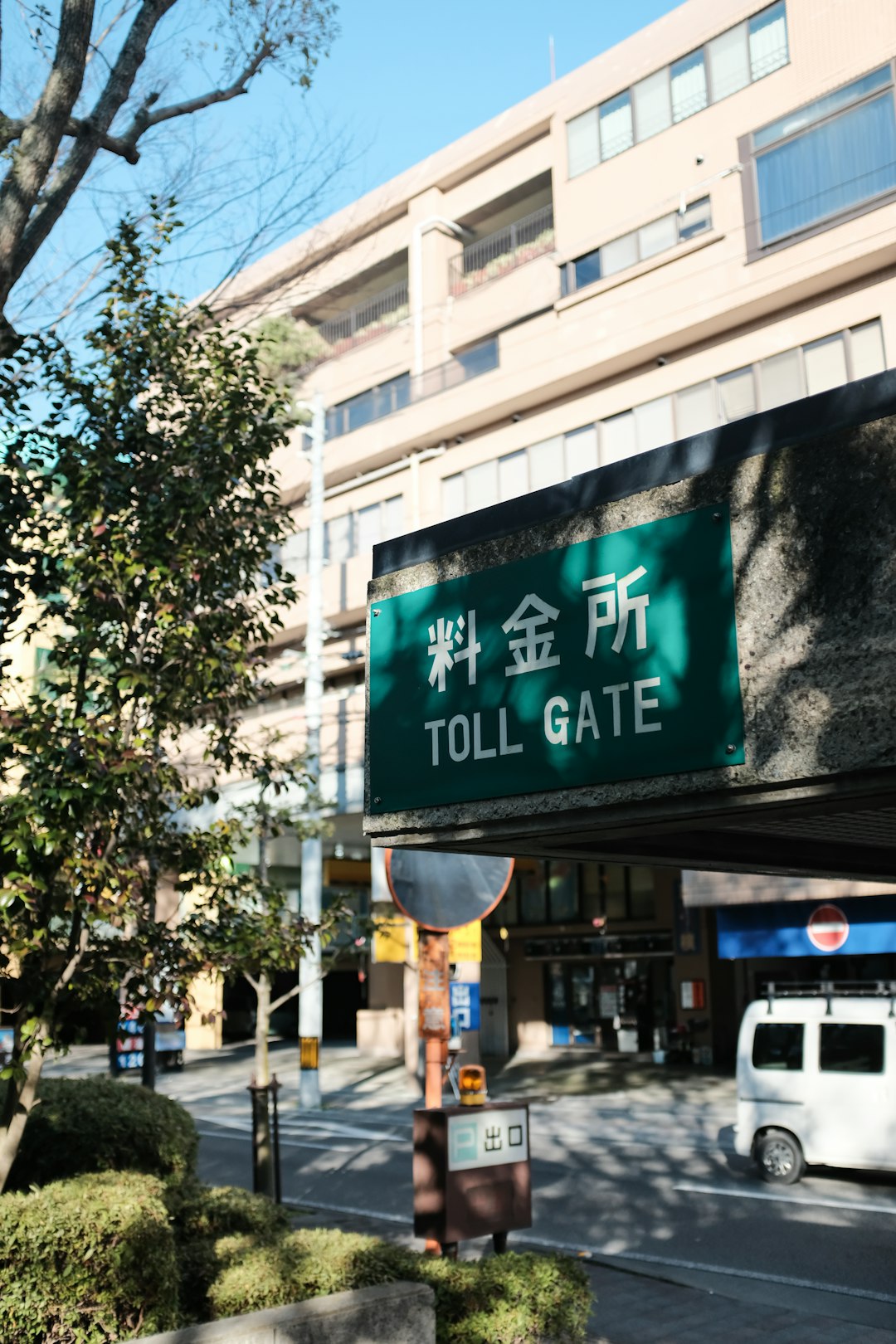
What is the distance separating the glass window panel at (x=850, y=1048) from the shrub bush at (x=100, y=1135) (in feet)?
24.8

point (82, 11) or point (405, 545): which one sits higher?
point (82, 11)

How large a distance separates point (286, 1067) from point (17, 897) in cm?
2586

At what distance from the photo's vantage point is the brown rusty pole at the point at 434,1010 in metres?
8.94

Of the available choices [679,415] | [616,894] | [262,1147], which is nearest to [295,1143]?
[262,1147]

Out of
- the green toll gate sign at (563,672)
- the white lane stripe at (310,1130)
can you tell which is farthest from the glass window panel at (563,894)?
the green toll gate sign at (563,672)

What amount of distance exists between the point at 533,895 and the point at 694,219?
1891cm

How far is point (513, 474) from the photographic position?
28.3 metres

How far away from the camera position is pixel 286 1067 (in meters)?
31.3

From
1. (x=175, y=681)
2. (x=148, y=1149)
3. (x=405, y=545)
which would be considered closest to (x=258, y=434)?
(x=175, y=681)

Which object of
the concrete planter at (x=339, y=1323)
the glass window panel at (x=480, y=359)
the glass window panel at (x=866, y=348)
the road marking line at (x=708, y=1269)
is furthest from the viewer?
the glass window panel at (x=480, y=359)

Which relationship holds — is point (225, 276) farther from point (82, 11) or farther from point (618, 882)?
point (618, 882)

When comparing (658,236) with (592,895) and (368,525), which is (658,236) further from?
(592,895)

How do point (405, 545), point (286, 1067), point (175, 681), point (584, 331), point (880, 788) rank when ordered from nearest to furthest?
1. point (880, 788)
2. point (405, 545)
3. point (175, 681)
4. point (584, 331)
5. point (286, 1067)

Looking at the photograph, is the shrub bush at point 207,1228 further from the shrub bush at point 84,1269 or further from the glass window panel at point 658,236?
the glass window panel at point 658,236
